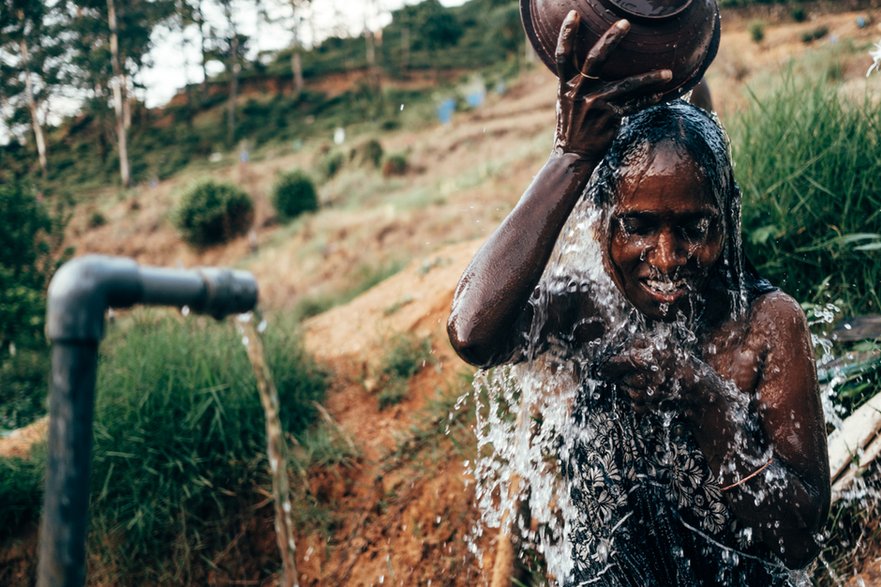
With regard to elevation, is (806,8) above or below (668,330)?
above

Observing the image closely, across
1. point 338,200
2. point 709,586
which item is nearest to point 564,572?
point 709,586

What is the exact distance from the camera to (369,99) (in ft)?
120

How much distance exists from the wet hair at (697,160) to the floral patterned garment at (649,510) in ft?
1.29

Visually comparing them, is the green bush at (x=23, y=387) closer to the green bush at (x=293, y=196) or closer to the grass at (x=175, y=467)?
the grass at (x=175, y=467)

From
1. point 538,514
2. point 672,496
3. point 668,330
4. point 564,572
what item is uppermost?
point 668,330

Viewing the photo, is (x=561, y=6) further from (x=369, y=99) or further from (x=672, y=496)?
(x=369, y=99)

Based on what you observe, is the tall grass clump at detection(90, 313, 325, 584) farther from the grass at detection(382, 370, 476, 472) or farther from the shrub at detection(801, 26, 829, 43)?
the shrub at detection(801, 26, 829, 43)

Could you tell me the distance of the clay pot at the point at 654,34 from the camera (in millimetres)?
1562

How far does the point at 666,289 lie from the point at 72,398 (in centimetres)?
123

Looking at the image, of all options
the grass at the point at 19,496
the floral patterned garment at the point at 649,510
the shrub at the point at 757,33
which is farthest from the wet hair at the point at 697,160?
the shrub at the point at 757,33

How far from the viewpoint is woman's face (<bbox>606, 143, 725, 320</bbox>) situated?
1.54m

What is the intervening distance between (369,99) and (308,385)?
34.1m

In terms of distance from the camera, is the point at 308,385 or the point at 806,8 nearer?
the point at 308,385

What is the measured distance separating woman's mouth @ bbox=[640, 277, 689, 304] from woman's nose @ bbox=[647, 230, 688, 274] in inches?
1.2
